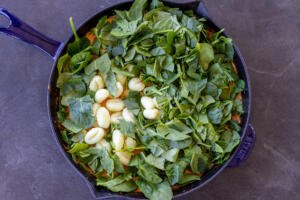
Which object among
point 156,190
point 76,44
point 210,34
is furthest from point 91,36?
point 156,190

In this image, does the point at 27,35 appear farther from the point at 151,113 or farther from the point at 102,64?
the point at 151,113

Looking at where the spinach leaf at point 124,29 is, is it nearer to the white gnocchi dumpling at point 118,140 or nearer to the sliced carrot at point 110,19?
the sliced carrot at point 110,19

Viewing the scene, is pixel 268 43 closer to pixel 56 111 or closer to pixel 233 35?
pixel 233 35

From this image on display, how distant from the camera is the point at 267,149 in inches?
43.9

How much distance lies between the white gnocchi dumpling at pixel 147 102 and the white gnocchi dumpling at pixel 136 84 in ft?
0.07

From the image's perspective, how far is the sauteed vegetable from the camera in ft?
2.90

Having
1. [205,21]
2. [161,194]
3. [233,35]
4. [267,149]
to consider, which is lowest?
[267,149]

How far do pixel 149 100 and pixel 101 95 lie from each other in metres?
0.10

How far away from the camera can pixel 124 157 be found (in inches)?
35.3

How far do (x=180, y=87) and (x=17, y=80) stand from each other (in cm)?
45

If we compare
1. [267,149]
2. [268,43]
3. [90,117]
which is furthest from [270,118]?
[90,117]

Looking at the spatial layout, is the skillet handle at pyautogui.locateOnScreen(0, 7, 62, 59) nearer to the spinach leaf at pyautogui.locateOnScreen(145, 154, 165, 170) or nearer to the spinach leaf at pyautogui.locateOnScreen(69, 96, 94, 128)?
the spinach leaf at pyautogui.locateOnScreen(69, 96, 94, 128)

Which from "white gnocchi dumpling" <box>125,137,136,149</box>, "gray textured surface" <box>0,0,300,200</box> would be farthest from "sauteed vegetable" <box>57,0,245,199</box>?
"gray textured surface" <box>0,0,300,200</box>

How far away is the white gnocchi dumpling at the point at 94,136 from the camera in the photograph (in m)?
0.90
